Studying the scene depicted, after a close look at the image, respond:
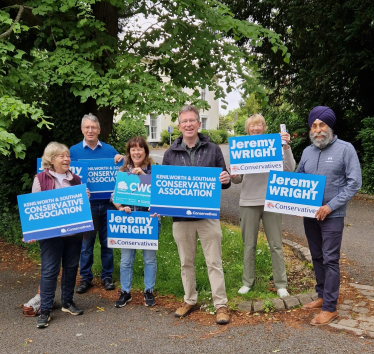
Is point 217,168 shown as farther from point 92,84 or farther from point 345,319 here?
point 92,84

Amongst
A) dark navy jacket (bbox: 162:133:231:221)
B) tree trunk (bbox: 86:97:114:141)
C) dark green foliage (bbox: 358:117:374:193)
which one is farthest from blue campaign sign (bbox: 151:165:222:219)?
dark green foliage (bbox: 358:117:374:193)

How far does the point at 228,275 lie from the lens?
5.98 meters

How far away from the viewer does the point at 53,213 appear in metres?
4.66

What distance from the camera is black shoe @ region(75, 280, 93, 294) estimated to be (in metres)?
5.73

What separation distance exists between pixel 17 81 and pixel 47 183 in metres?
2.50

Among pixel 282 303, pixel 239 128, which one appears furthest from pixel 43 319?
pixel 239 128

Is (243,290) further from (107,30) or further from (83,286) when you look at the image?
(107,30)

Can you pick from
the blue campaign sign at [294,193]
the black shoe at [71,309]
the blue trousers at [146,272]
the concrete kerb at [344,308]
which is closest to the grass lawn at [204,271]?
the concrete kerb at [344,308]

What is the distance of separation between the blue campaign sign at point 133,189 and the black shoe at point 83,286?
1429mm

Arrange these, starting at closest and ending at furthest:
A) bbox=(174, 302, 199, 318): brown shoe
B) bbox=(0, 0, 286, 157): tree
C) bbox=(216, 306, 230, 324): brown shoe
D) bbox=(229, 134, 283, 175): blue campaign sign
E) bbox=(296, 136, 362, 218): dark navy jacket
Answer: bbox=(296, 136, 362, 218): dark navy jacket, bbox=(216, 306, 230, 324): brown shoe, bbox=(174, 302, 199, 318): brown shoe, bbox=(229, 134, 283, 175): blue campaign sign, bbox=(0, 0, 286, 157): tree

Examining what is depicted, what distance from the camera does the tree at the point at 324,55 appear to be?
13.0 m

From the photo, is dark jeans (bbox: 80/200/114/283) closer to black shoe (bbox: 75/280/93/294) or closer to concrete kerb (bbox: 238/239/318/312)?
black shoe (bbox: 75/280/93/294)

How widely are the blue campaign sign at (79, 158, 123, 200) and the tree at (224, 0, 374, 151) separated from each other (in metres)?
9.57

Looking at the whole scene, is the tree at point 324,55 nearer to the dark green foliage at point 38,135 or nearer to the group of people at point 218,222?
the dark green foliage at point 38,135
